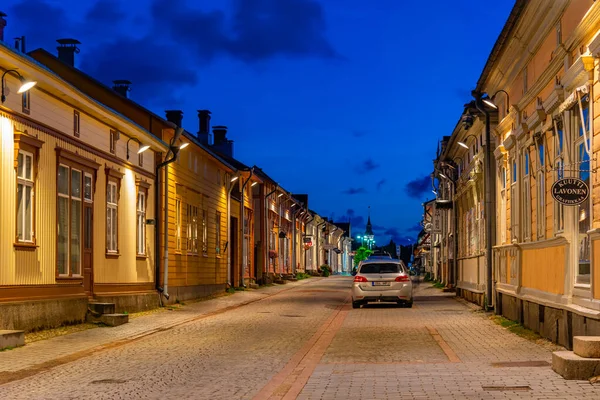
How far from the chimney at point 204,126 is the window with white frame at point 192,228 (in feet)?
69.0

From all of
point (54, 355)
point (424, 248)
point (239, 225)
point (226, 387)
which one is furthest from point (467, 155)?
point (424, 248)

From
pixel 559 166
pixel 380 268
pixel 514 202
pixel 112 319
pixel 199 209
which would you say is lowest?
pixel 112 319

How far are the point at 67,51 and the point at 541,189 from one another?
20418 millimetres

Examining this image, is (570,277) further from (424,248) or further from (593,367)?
(424,248)

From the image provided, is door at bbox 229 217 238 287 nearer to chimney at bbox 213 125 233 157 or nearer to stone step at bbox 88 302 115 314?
A: chimney at bbox 213 125 233 157

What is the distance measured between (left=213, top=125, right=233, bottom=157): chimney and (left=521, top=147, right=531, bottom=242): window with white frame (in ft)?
135

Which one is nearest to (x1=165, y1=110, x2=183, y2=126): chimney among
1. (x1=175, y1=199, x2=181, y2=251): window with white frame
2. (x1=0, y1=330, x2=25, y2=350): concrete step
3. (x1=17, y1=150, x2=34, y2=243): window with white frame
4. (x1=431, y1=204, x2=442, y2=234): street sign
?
(x1=175, y1=199, x2=181, y2=251): window with white frame

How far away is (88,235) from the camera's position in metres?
22.1

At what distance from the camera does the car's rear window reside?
27.9m

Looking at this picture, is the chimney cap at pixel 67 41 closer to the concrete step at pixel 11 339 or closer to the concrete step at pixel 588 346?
the concrete step at pixel 11 339

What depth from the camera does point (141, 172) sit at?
1065 inches

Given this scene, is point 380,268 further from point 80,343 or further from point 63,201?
point 80,343

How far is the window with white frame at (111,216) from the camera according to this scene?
78.1ft

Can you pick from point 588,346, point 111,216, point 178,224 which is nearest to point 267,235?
point 178,224
